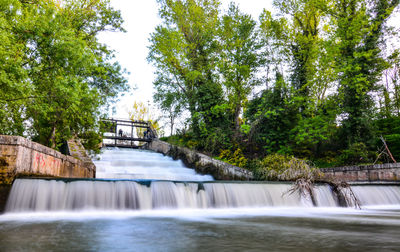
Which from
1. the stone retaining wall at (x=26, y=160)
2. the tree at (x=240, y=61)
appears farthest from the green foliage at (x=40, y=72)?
the tree at (x=240, y=61)

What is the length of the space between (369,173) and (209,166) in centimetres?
796

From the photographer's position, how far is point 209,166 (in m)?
15.6

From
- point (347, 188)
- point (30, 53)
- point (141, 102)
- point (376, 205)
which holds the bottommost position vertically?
point (376, 205)

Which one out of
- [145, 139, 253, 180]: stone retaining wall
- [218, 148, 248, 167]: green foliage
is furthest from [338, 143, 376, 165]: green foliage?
[218, 148, 248, 167]: green foliage

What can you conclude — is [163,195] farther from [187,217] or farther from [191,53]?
[191,53]

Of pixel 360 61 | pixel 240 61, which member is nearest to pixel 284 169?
pixel 360 61

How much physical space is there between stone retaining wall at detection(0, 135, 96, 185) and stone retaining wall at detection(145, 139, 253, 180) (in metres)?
8.25

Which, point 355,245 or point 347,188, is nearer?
point 355,245

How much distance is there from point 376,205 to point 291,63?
1188 centimetres

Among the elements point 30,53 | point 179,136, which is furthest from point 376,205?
point 179,136

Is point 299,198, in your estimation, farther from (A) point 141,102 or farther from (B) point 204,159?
(A) point 141,102

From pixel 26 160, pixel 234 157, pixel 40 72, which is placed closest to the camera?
pixel 26 160

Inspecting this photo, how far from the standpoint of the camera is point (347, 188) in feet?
29.5

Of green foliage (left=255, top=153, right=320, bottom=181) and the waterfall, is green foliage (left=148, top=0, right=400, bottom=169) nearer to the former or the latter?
green foliage (left=255, top=153, right=320, bottom=181)
